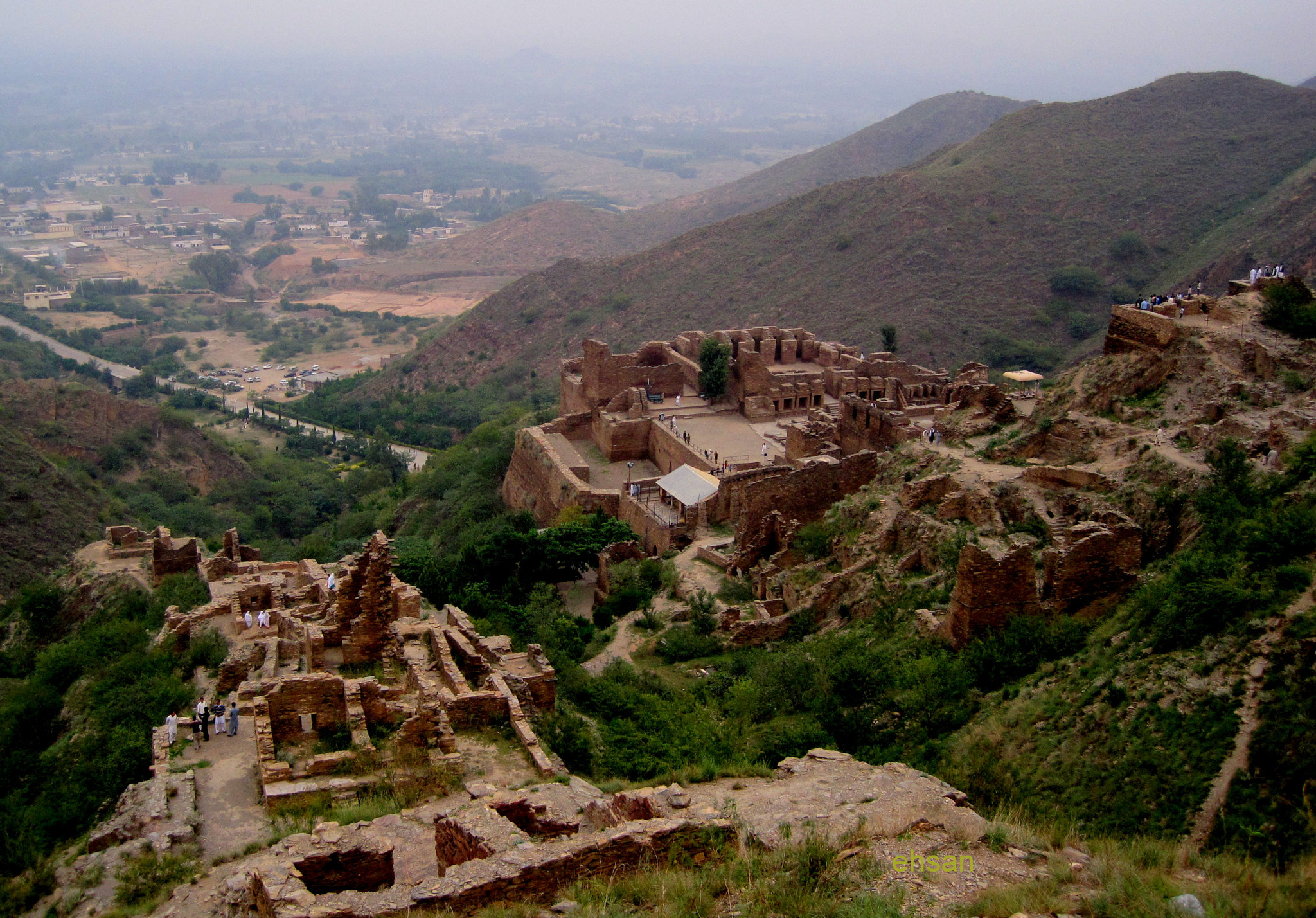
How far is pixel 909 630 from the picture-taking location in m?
20.2

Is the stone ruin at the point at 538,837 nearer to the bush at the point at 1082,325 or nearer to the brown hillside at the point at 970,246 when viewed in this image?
the brown hillside at the point at 970,246

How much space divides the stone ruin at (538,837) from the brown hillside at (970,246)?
162 feet

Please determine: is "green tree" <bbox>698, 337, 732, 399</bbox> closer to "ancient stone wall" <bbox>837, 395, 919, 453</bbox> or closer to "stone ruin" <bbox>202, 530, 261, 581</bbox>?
"ancient stone wall" <bbox>837, 395, 919, 453</bbox>

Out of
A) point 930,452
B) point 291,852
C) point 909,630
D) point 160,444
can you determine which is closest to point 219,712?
point 291,852

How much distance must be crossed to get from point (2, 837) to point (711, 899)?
40.9ft

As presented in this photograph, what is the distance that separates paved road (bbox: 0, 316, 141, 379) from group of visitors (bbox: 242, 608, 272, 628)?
263ft

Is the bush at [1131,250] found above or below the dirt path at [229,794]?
above

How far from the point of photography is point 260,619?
21.7 meters

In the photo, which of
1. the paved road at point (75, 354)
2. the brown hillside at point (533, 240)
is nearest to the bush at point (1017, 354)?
the paved road at point (75, 354)

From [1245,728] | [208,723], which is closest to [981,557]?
[1245,728]

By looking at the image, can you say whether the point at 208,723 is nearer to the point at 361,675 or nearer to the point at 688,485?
the point at 361,675

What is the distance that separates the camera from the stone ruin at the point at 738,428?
1150 inches

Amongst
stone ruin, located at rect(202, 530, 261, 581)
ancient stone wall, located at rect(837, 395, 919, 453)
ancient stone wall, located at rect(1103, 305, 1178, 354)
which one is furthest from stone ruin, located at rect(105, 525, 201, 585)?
ancient stone wall, located at rect(1103, 305, 1178, 354)

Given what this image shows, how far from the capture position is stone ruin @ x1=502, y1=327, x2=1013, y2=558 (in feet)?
95.9
